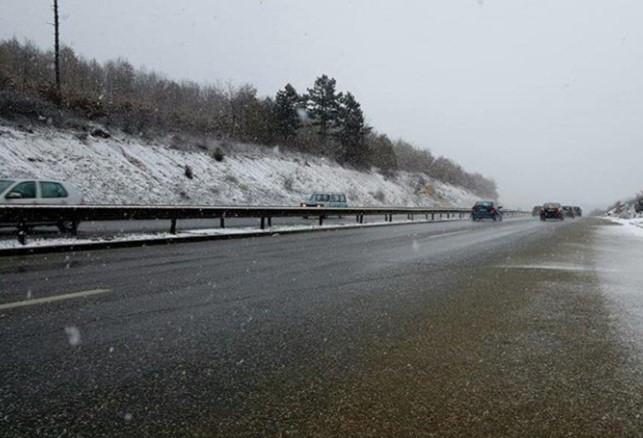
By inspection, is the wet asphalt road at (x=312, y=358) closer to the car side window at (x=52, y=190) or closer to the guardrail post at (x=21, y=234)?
the guardrail post at (x=21, y=234)

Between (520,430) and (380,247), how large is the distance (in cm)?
1061

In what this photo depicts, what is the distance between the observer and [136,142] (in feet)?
128

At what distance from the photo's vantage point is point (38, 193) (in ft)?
50.3

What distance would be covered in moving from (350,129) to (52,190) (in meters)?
50.7

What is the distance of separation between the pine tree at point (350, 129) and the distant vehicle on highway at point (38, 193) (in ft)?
160

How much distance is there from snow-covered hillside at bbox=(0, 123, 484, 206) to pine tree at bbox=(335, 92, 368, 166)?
436cm

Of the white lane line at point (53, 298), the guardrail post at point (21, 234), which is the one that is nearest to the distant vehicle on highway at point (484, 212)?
the guardrail post at point (21, 234)

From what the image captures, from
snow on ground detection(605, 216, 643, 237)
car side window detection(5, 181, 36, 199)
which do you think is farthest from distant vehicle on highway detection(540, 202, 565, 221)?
car side window detection(5, 181, 36, 199)

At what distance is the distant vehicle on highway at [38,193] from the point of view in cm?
1448

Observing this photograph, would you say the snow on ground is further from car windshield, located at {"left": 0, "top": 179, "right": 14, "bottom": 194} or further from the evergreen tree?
the evergreen tree

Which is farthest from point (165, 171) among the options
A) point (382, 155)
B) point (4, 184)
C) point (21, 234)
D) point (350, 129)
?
point (382, 155)

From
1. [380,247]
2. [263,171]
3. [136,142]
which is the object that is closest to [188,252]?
[380,247]

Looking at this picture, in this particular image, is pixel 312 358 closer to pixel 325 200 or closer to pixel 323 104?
pixel 325 200

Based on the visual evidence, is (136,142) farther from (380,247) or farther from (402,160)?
(402,160)
